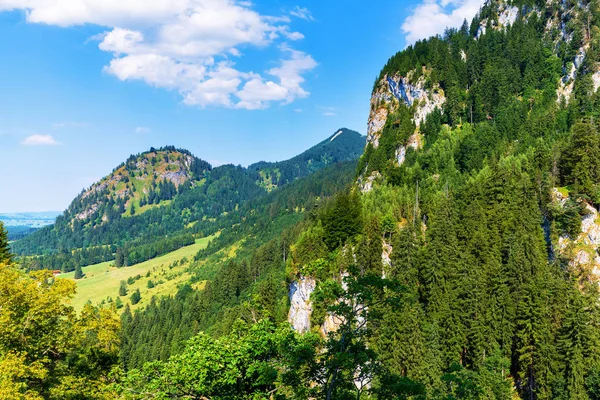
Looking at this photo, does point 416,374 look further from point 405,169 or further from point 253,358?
point 405,169

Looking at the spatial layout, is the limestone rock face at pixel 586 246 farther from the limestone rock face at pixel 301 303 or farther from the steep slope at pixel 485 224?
the limestone rock face at pixel 301 303

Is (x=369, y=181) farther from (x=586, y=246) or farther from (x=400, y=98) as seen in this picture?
(x=586, y=246)

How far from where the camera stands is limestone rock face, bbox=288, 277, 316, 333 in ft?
253

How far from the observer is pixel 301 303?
79812 millimetres

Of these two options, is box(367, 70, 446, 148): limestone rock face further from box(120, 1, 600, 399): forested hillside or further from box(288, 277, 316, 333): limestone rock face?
box(288, 277, 316, 333): limestone rock face

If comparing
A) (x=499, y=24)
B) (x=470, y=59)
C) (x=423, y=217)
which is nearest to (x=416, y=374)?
(x=423, y=217)

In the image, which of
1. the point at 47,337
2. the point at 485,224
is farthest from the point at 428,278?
the point at 47,337

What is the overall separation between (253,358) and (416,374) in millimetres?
45894

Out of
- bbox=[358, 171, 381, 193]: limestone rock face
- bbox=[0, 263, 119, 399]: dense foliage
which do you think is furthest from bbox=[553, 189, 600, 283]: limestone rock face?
bbox=[0, 263, 119, 399]: dense foliage

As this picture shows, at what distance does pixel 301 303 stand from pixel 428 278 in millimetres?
28990

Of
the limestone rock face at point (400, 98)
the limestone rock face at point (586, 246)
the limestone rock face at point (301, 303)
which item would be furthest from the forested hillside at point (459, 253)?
the limestone rock face at point (400, 98)

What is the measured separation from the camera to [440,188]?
306ft

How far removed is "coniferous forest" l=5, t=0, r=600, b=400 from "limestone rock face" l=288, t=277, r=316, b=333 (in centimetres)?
43

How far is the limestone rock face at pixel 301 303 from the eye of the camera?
77.2 meters
